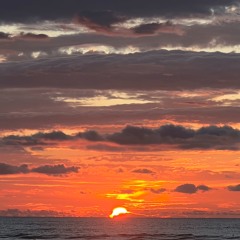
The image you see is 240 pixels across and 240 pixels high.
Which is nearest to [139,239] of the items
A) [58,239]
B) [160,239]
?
[160,239]

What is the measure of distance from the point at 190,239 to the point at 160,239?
28.0ft

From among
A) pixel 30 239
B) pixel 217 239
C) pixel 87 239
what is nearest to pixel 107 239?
pixel 87 239

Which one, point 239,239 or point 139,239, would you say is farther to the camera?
point 239,239

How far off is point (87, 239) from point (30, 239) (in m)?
15.3

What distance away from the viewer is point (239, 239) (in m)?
186

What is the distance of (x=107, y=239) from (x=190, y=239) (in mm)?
22515

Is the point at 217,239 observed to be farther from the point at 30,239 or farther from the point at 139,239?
the point at 30,239

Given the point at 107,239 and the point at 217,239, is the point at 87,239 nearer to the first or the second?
the point at 107,239

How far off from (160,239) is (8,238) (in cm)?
4149

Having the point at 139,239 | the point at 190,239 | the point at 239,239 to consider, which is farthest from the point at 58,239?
the point at 239,239

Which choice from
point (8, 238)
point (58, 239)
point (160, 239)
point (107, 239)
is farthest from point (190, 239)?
point (8, 238)

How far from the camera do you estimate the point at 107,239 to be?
174 meters

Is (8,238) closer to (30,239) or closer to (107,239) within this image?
(30,239)

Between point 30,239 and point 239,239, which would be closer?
point 30,239
